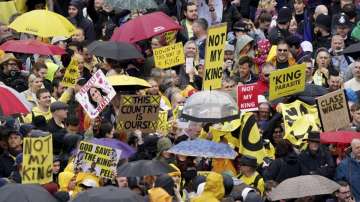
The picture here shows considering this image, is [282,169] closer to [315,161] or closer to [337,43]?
[315,161]

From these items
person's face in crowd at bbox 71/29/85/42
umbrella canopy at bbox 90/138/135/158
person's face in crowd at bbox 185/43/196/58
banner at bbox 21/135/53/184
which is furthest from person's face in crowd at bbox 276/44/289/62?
banner at bbox 21/135/53/184

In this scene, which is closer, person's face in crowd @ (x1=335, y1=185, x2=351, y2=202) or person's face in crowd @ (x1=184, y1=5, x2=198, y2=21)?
person's face in crowd @ (x1=335, y1=185, x2=351, y2=202)

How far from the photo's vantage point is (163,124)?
77.6 ft

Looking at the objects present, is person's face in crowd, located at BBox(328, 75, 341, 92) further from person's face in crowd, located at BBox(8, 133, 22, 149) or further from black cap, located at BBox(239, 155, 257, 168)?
person's face in crowd, located at BBox(8, 133, 22, 149)

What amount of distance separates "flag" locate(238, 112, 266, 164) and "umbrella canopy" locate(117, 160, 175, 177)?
1.63 meters

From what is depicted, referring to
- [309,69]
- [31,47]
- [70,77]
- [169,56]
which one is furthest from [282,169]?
[31,47]

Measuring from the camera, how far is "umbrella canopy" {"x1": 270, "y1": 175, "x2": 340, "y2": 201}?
20.7m

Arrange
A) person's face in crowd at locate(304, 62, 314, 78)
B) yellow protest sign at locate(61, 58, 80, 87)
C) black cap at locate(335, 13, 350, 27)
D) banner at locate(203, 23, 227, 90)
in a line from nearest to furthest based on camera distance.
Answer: banner at locate(203, 23, 227, 90) < person's face in crowd at locate(304, 62, 314, 78) < yellow protest sign at locate(61, 58, 80, 87) < black cap at locate(335, 13, 350, 27)

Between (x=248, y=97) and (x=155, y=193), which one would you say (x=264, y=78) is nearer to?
(x=248, y=97)

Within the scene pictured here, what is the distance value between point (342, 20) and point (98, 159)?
24.3ft

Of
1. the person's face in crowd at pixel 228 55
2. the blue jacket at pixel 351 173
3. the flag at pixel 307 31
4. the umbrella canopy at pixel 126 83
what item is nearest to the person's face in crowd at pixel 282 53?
the person's face in crowd at pixel 228 55

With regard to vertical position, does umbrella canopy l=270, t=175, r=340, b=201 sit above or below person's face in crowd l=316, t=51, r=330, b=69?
below

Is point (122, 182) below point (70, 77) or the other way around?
below

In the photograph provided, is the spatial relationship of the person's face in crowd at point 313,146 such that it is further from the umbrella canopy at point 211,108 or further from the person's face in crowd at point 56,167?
the person's face in crowd at point 56,167
